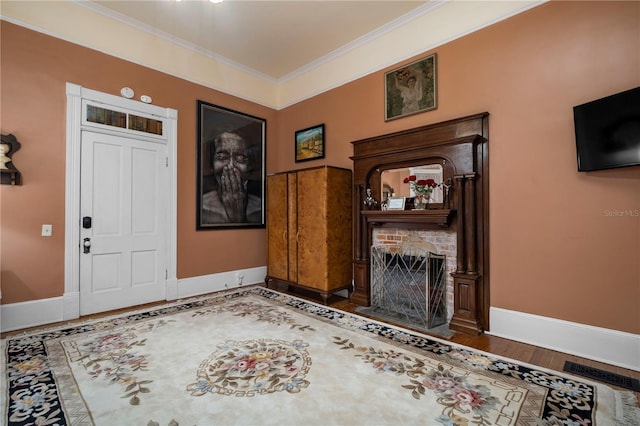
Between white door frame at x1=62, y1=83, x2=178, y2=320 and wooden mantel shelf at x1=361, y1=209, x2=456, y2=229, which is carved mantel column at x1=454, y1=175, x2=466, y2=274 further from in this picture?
white door frame at x1=62, y1=83, x2=178, y2=320

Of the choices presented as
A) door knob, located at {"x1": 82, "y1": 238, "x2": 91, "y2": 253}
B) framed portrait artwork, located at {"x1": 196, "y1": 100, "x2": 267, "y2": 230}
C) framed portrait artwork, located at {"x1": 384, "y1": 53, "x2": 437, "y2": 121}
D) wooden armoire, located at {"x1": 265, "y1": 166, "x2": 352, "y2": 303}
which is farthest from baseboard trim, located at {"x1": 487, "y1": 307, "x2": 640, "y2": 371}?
door knob, located at {"x1": 82, "y1": 238, "x2": 91, "y2": 253}

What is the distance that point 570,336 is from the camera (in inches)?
103

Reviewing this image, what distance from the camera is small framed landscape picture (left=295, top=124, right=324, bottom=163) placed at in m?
4.88

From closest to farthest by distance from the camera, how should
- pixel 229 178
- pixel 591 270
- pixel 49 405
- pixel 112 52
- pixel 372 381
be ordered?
pixel 49 405, pixel 372 381, pixel 591 270, pixel 112 52, pixel 229 178

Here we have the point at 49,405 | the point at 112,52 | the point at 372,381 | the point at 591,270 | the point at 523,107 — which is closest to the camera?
the point at 49,405

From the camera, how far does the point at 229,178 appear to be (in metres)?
4.93

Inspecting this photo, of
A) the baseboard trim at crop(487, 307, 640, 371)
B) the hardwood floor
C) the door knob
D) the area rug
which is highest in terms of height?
the door knob

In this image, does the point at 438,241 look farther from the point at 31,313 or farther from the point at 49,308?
the point at 31,313

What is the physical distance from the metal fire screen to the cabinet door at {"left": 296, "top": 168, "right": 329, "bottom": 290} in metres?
0.71

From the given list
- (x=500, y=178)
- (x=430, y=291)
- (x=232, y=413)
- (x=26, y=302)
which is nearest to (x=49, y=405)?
(x=232, y=413)

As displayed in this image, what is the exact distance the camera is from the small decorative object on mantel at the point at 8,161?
301 cm

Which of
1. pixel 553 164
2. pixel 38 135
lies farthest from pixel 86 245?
pixel 553 164

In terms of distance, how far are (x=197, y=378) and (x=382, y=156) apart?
3.13m

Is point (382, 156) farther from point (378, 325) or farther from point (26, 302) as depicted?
point (26, 302)
